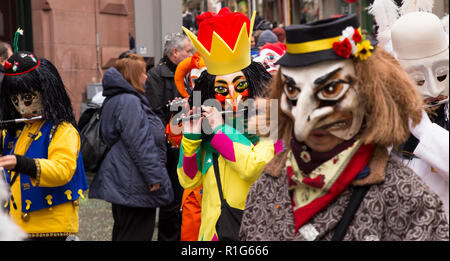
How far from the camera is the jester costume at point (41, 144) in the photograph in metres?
3.92

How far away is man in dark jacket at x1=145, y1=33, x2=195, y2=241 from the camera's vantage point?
6227 mm

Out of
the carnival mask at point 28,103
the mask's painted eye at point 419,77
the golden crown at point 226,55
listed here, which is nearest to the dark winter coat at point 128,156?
the carnival mask at point 28,103

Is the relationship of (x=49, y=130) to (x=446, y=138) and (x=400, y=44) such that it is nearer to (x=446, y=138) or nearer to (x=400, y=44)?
(x=400, y=44)

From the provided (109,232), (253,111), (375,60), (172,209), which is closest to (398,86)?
(375,60)

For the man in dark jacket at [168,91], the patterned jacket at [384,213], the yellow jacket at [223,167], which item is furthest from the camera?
the man in dark jacket at [168,91]

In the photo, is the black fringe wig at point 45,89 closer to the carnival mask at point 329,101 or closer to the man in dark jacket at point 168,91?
the carnival mask at point 329,101

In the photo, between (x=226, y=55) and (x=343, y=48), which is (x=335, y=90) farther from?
(x=226, y=55)

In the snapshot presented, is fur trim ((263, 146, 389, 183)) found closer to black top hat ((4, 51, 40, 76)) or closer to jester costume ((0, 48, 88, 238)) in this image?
jester costume ((0, 48, 88, 238))

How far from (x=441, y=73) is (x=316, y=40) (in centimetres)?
99

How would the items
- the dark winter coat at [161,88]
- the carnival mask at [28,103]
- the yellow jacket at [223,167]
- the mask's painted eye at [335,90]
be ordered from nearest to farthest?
the mask's painted eye at [335,90]
the yellow jacket at [223,167]
the carnival mask at [28,103]
the dark winter coat at [161,88]

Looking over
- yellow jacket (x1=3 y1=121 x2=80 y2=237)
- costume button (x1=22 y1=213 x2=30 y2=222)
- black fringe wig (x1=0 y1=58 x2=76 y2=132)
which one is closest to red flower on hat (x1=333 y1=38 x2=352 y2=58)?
yellow jacket (x1=3 y1=121 x2=80 y2=237)

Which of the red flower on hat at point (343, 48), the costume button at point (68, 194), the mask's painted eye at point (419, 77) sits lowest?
the costume button at point (68, 194)

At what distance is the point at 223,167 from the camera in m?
3.56

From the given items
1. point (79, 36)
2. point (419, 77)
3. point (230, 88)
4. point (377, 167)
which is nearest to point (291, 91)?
point (377, 167)
